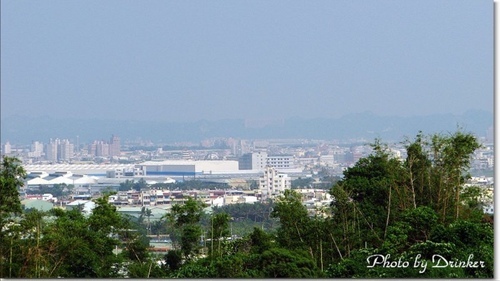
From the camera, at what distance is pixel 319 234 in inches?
256

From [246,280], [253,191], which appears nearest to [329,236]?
[246,280]

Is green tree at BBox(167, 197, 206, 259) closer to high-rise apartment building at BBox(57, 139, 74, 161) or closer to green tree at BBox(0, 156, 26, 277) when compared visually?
Answer: green tree at BBox(0, 156, 26, 277)

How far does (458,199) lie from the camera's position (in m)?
6.49

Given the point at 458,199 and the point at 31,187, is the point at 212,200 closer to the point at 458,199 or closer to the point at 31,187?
the point at 31,187

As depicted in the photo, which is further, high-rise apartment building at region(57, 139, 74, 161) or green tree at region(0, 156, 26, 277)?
high-rise apartment building at region(57, 139, 74, 161)

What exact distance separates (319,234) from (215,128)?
444 centimetres

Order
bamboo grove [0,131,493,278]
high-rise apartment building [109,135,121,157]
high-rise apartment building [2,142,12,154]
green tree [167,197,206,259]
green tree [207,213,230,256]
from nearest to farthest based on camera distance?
bamboo grove [0,131,493,278] → green tree [167,197,206,259] → green tree [207,213,230,256] → high-rise apartment building [2,142,12,154] → high-rise apartment building [109,135,121,157]

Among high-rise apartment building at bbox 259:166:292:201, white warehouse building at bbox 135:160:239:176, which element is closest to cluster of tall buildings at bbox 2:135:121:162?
white warehouse building at bbox 135:160:239:176

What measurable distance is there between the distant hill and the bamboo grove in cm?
Result: 269

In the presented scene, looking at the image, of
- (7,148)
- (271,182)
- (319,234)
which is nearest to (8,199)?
(319,234)

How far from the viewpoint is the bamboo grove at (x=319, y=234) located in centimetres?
505

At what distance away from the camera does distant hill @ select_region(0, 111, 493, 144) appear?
1013 cm

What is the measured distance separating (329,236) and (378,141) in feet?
5.10

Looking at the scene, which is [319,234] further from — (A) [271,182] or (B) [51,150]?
(B) [51,150]
